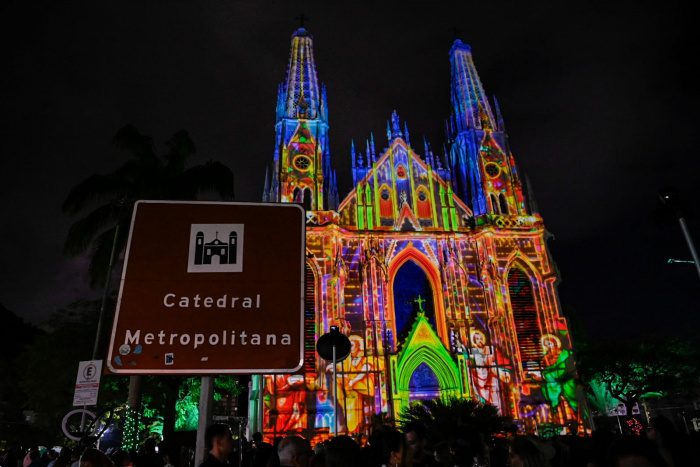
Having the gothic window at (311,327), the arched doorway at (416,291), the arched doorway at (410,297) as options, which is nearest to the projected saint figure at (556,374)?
the arched doorway at (416,291)

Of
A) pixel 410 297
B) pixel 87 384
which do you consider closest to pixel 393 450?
pixel 87 384

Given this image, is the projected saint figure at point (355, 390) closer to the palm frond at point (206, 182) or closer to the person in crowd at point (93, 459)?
the palm frond at point (206, 182)

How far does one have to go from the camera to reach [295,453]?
14.8 feet

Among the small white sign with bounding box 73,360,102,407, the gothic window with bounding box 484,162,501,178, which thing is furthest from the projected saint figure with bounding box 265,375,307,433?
the gothic window with bounding box 484,162,501,178

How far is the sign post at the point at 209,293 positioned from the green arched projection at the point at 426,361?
74.7 feet

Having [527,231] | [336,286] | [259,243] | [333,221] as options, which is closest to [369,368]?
[336,286]

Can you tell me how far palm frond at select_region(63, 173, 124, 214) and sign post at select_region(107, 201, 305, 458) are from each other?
13.9 meters

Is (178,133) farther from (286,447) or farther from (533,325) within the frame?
(533,325)

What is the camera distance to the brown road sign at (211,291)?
3.77 metres

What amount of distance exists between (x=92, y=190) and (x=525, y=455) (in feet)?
52.6

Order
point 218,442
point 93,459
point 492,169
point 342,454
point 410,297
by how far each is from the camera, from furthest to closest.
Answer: point 492,169 → point 410,297 → point 93,459 → point 218,442 → point 342,454

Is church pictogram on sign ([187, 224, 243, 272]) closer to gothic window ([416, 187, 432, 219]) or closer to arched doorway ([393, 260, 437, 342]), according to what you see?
arched doorway ([393, 260, 437, 342])

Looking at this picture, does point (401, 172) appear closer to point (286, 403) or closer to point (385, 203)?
point (385, 203)

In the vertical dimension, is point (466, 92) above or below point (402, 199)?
above
